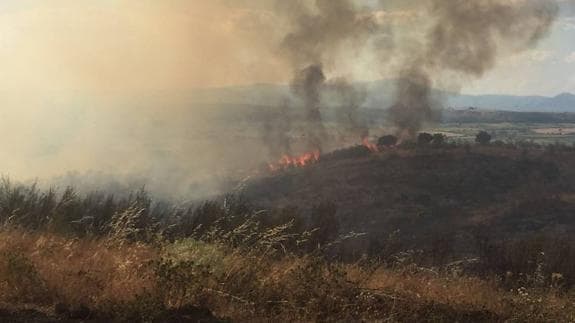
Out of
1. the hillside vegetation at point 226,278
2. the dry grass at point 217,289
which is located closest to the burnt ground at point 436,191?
the hillside vegetation at point 226,278

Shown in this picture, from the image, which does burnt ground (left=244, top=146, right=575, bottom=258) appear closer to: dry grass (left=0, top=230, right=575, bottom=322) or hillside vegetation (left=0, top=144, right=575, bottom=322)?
hillside vegetation (left=0, top=144, right=575, bottom=322)

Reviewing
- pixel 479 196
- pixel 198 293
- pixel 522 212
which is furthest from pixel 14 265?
pixel 479 196

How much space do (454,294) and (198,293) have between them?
353 centimetres

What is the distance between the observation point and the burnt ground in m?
24.9

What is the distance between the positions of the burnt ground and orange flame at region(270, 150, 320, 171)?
186cm

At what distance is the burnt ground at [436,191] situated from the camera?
2492 centimetres

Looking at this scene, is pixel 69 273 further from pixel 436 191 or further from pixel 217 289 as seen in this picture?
pixel 436 191

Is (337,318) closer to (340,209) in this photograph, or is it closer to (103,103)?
(340,209)

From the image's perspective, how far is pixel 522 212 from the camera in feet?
88.2

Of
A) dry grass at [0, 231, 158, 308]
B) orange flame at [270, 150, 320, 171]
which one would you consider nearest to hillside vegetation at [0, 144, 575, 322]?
dry grass at [0, 231, 158, 308]

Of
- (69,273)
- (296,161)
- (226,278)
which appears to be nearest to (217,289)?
(226,278)

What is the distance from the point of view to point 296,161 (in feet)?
148

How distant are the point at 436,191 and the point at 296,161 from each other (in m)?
15.8

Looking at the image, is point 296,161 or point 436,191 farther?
point 296,161
